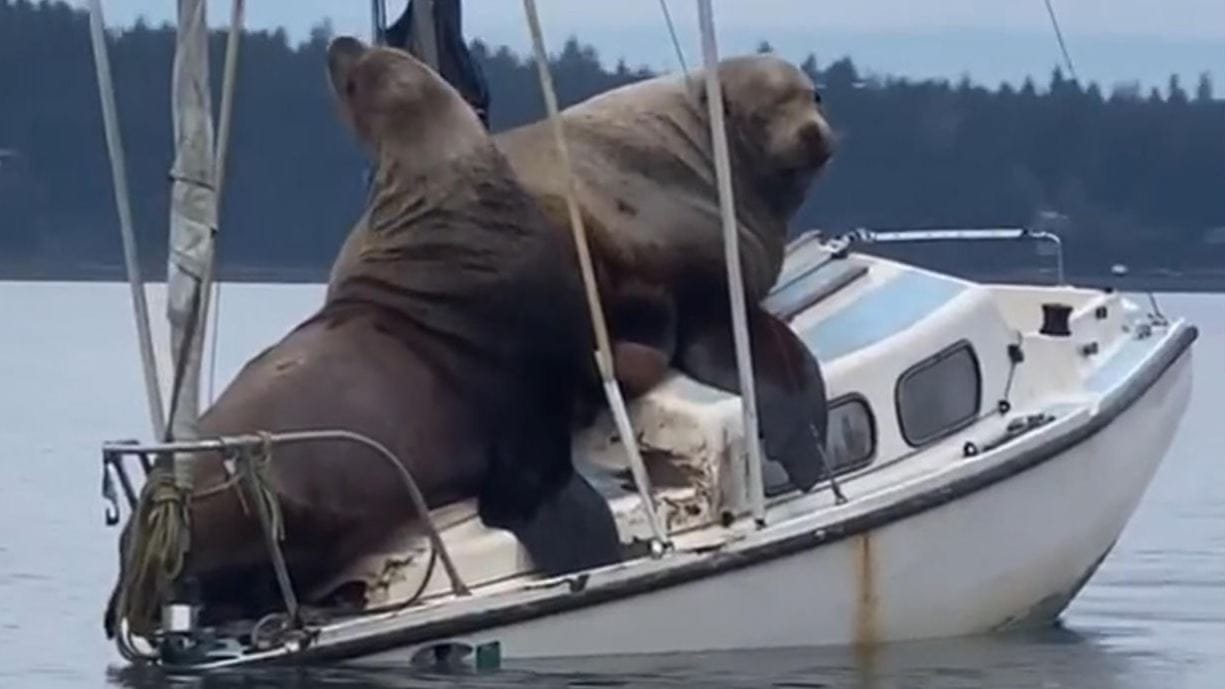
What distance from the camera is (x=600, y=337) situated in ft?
65.5

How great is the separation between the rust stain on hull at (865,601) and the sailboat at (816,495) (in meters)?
0.02

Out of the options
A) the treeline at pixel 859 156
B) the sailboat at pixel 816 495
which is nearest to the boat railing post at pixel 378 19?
the sailboat at pixel 816 495

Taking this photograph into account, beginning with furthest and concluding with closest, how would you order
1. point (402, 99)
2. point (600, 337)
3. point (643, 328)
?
point (643, 328) < point (402, 99) < point (600, 337)

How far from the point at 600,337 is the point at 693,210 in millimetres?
1845

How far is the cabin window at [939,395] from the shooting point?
886 inches

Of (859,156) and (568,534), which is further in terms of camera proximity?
(859,156)

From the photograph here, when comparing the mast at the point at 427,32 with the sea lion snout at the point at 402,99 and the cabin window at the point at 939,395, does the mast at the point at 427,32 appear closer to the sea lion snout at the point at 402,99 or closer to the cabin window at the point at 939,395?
the sea lion snout at the point at 402,99

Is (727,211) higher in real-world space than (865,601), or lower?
higher

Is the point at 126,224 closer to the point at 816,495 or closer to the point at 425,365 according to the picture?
the point at 425,365

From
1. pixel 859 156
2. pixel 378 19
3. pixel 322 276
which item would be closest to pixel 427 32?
pixel 378 19

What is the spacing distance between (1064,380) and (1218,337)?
6321 centimetres

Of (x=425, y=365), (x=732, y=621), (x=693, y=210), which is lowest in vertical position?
(x=732, y=621)

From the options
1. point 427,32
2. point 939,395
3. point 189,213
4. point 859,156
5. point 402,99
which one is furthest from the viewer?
point 859,156

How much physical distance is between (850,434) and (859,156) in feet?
92.3
